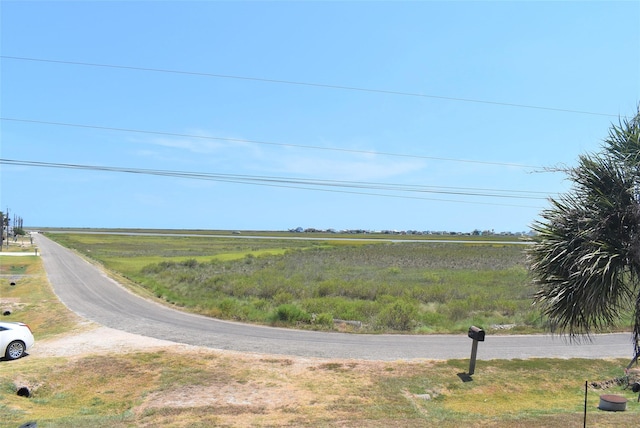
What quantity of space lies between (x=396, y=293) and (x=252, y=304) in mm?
10804

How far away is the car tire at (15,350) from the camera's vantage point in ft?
52.6

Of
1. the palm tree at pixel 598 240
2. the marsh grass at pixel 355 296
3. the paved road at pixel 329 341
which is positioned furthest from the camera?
the marsh grass at pixel 355 296

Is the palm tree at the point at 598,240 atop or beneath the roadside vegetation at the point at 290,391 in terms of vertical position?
atop

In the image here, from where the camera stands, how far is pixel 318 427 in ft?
32.4

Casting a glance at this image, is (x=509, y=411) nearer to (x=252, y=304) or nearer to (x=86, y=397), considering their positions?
(x=86, y=397)

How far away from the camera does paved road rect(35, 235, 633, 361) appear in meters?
17.2

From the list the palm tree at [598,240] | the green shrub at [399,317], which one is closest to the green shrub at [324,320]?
the green shrub at [399,317]

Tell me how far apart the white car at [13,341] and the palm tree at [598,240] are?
57.9 ft

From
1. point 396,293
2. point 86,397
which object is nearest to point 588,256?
point 86,397

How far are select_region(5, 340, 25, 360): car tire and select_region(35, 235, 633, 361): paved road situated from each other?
4.92 meters

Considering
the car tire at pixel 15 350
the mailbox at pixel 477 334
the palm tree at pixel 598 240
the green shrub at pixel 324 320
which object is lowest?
the car tire at pixel 15 350

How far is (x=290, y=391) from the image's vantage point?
42.2 feet

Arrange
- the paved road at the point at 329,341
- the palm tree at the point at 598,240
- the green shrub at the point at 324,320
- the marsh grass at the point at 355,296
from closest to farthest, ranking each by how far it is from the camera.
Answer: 1. the palm tree at the point at 598,240
2. the paved road at the point at 329,341
3. the green shrub at the point at 324,320
4. the marsh grass at the point at 355,296

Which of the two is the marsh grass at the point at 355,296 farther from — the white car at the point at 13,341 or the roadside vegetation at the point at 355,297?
the white car at the point at 13,341
